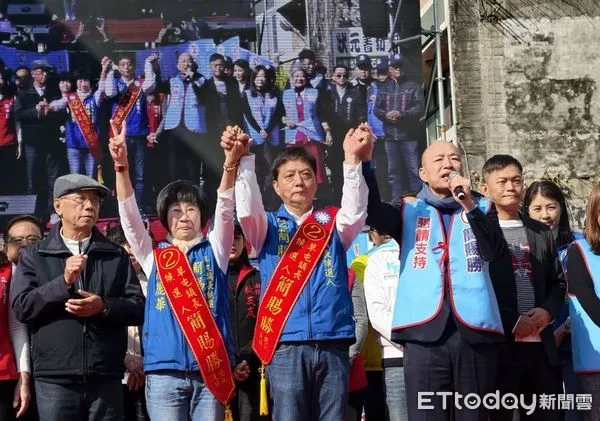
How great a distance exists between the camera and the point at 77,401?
425cm

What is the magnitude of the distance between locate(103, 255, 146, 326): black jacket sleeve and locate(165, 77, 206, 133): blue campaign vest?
6.78 meters

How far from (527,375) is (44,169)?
773 cm

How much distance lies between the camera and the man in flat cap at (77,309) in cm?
424

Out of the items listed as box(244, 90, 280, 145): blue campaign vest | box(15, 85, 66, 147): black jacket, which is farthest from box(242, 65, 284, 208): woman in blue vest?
box(15, 85, 66, 147): black jacket

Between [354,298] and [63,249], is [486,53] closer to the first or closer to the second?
[354,298]

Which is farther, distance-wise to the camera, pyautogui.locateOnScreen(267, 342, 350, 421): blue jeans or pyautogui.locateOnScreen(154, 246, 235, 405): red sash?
pyautogui.locateOnScreen(154, 246, 235, 405): red sash

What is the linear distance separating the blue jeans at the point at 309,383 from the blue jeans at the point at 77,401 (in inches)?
31.8

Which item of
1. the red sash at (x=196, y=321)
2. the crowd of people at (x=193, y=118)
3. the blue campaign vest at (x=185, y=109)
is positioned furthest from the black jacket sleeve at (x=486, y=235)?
the blue campaign vest at (x=185, y=109)

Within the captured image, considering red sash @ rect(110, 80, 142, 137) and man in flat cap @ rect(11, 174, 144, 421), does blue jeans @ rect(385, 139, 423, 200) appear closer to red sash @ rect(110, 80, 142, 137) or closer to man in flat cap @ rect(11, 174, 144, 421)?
red sash @ rect(110, 80, 142, 137)

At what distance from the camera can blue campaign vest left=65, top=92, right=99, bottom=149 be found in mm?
A: 11016

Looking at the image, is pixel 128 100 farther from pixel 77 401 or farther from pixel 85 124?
pixel 77 401

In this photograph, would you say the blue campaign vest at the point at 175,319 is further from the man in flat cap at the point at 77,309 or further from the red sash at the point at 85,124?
the red sash at the point at 85,124

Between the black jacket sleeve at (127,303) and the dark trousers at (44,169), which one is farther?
the dark trousers at (44,169)

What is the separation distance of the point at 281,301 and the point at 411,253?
64 centimetres
